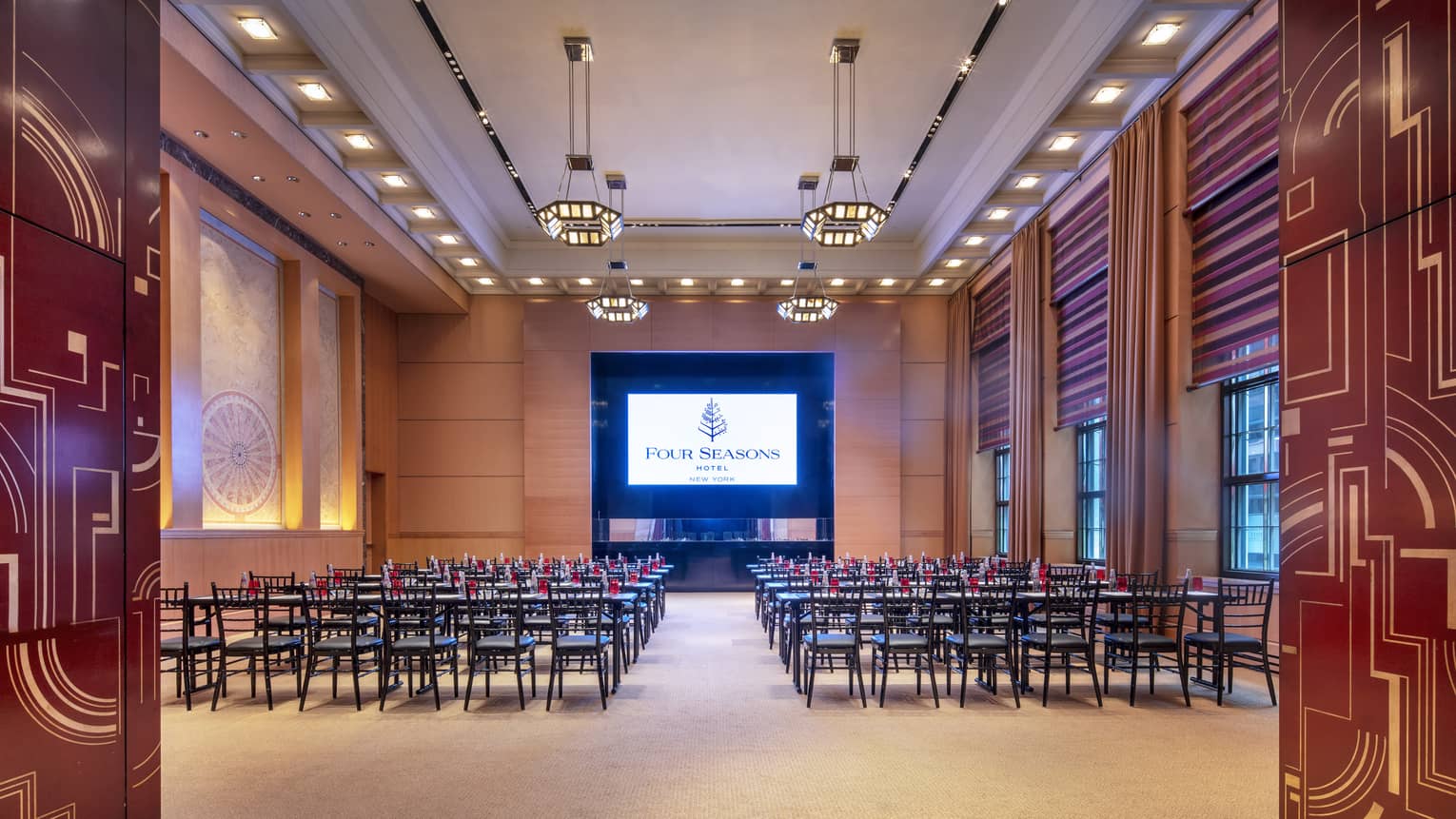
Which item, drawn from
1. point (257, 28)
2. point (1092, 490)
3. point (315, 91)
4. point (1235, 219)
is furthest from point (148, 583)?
point (1092, 490)

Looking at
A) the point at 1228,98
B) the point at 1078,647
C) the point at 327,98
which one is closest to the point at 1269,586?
the point at 1078,647

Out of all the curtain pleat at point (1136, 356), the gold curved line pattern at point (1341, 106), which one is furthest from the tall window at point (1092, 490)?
the gold curved line pattern at point (1341, 106)

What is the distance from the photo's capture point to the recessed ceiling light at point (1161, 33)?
7.05m

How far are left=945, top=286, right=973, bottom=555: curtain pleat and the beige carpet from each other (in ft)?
26.8

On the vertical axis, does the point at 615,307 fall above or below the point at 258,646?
above

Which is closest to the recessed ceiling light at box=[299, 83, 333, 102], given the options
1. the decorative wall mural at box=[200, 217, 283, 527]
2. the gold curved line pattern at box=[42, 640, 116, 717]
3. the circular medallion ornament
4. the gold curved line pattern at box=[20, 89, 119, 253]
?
the decorative wall mural at box=[200, 217, 283, 527]

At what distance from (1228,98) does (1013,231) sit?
4780 millimetres

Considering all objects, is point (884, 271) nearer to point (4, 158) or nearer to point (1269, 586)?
point (1269, 586)

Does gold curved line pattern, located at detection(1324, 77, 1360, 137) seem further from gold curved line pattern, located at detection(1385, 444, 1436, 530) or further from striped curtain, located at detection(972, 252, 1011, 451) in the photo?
striped curtain, located at detection(972, 252, 1011, 451)

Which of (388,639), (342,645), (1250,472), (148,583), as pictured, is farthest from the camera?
(1250,472)

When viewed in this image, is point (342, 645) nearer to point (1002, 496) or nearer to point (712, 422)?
point (712, 422)

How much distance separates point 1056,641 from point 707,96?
6.16 metres

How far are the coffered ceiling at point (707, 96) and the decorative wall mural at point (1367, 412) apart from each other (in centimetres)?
461

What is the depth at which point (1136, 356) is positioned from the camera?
8.30 meters
